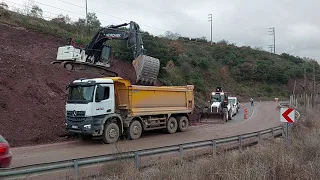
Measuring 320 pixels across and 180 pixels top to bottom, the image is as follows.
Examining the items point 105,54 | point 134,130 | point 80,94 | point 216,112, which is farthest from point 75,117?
point 216,112

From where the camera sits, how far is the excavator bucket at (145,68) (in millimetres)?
26469

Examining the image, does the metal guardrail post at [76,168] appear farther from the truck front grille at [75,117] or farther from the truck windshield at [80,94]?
the truck windshield at [80,94]

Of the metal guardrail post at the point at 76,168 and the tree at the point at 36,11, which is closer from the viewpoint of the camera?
the metal guardrail post at the point at 76,168

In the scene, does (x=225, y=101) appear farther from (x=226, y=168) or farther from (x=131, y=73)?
(x=226, y=168)

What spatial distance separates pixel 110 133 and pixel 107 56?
14.7 metres

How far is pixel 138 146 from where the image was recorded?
15.7m

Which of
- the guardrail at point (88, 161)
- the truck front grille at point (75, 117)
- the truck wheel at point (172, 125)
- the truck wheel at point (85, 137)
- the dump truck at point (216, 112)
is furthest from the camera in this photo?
the dump truck at point (216, 112)

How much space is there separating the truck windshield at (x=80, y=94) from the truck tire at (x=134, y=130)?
9.15 feet

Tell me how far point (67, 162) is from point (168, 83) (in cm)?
2956

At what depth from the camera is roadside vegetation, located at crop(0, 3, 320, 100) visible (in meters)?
38.5

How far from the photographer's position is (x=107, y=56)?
30219 mm

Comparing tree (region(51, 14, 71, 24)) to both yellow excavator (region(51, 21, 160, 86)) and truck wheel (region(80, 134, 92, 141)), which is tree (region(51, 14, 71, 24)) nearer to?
yellow excavator (region(51, 21, 160, 86))

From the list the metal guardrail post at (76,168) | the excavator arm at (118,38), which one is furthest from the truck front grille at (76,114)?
the excavator arm at (118,38)

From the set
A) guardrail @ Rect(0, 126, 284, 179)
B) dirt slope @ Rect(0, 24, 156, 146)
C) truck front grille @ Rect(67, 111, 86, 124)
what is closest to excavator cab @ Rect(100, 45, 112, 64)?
dirt slope @ Rect(0, 24, 156, 146)
